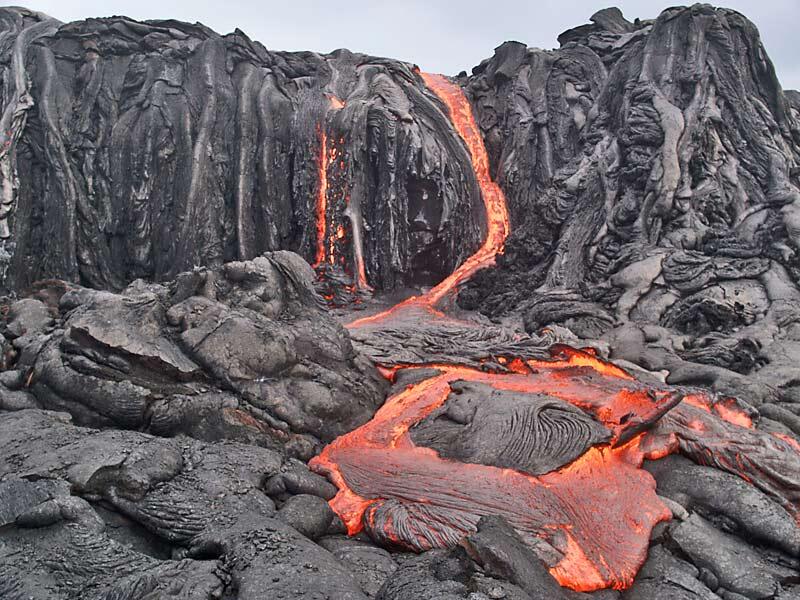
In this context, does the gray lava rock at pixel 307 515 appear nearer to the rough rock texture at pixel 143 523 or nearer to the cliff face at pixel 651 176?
the rough rock texture at pixel 143 523

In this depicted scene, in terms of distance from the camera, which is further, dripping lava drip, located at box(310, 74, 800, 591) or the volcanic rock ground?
dripping lava drip, located at box(310, 74, 800, 591)

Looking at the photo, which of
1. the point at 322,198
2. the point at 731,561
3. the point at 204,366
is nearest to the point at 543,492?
the point at 731,561

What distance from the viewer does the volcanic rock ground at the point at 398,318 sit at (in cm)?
409

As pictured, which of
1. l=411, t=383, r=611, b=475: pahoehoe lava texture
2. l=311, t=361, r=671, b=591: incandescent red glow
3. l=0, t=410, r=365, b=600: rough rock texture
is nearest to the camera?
l=0, t=410, r=365, b=600: rough rock texture

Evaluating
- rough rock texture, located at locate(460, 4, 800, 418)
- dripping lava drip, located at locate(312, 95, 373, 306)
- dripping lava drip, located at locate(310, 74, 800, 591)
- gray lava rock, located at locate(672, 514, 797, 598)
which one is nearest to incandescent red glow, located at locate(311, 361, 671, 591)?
dripping lava drip, located at locate(310, 74, 800, 591)

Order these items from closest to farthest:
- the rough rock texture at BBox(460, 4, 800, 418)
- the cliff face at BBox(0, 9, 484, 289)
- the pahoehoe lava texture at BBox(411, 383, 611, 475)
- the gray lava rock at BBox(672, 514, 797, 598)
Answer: the gray lava rock at BBox(672, 514, 797, 598)
the pahoehoe lava texture at BBox(411, 383, 611, 475)
the rough rock texture at BBox(460, 4, 800, 418)
the cliff face at BBox(0, 9, 484, 289)

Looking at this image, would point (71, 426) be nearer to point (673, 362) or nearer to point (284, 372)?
point (284, 372)

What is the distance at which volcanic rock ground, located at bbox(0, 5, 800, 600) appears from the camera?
13.4 ft

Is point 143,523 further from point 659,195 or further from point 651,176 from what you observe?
point 651,176

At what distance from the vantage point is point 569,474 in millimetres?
4969

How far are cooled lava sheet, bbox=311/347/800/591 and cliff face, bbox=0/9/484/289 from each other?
6637mm

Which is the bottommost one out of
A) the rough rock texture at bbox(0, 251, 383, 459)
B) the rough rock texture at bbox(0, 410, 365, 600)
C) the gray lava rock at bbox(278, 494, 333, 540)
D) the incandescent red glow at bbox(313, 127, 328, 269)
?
the gray lava rock at bbox(278, 494, 333, 540)

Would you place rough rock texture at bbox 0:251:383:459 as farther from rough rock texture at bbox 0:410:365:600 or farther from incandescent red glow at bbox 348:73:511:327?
incandescent red glow at bbox 348:73:511:327

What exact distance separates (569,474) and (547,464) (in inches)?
7.3
